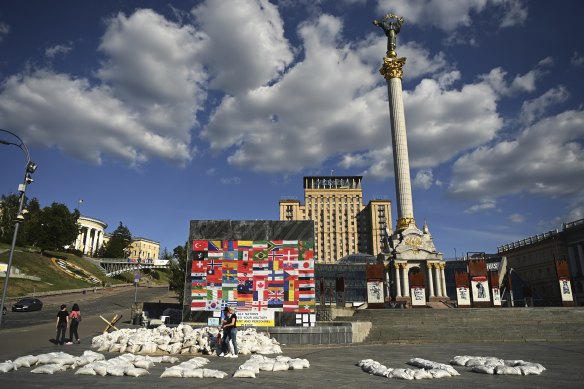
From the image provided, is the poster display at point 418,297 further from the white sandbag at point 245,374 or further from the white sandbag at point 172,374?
the white sandbag at point 172,374

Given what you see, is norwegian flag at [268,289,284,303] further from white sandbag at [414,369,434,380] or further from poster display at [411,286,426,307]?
poster display at [411,286,426,307]

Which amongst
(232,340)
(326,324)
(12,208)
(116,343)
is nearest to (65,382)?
(232,340)

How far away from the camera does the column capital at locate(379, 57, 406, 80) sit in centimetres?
5069

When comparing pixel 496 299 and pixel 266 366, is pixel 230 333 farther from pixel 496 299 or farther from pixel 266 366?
pixel 496 299

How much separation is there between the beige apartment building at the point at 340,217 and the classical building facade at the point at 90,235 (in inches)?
2731

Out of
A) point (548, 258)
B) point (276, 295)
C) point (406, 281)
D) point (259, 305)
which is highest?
point (548, 258)

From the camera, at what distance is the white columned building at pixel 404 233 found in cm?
4372

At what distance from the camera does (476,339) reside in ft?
74.7

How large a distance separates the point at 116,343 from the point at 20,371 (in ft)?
19.3

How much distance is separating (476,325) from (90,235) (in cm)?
14130

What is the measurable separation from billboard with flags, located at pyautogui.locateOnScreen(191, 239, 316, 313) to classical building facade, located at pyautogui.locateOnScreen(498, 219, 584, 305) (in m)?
57.7

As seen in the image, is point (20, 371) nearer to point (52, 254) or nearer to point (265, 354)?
point (265, 354)

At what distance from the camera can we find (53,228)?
8044 cm

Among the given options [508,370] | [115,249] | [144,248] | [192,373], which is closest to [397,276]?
[508,370]
